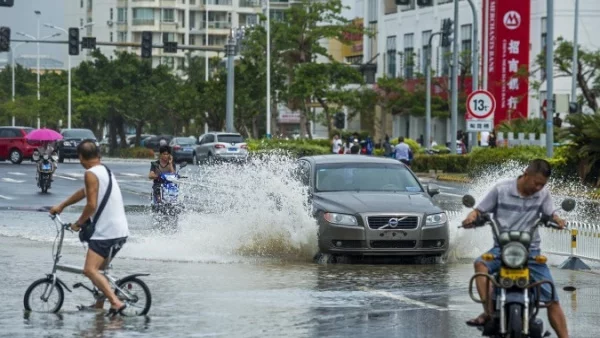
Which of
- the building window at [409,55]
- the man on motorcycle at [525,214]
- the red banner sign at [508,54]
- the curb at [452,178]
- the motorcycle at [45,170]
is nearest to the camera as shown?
the man on motorcycle at [525,214]

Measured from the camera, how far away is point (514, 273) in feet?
35.0

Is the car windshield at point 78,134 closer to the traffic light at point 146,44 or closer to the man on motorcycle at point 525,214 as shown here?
the traffic light at point 146,44

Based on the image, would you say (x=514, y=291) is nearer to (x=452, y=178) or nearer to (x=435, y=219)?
(x=435, y=219)

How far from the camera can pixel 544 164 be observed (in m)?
11.1

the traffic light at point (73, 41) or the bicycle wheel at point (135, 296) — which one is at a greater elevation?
the traffic light at point (73, 41)

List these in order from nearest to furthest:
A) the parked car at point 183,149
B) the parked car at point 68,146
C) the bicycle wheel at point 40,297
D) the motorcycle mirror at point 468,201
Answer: the motorcycle mirror at point 468,201 → the bicycle wheel at point 40,297 → the parked car at point 68,146 → the parked car at point 183,149

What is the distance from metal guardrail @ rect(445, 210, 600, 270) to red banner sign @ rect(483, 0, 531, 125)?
52.2 m

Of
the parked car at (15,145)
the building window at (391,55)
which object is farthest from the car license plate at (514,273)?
the building window at (391,55)

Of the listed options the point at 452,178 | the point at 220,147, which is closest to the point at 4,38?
the point at 220,147

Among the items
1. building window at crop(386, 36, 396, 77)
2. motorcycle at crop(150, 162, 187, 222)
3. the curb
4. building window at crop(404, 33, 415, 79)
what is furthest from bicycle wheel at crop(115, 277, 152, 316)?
building window at crop(386, 36, 396, 77)

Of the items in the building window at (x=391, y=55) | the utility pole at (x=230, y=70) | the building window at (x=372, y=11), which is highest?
the building window at (x=372, y=11)

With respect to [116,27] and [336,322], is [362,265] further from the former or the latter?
[116,27]

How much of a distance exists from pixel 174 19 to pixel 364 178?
13121cm

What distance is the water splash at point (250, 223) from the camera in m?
20.2
